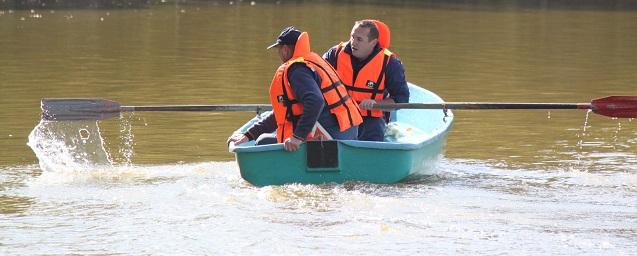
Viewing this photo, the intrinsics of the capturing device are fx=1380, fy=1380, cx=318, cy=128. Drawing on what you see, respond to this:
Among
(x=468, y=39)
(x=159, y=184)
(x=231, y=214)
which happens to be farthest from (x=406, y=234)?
(x=468, y=39)

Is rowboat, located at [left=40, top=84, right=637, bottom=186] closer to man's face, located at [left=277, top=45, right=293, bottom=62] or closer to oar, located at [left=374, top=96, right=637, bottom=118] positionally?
oar, located at [left=374, top=96, right=637, bottom=118]

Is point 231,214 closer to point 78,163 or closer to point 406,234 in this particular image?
point 406,234

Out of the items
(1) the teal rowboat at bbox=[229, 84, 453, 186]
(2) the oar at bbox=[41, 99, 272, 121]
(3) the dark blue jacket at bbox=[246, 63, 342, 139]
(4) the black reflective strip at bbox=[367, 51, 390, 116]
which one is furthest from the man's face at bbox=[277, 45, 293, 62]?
(2) the oar at bbox=[41, 99, 272, 121]

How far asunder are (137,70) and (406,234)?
985 cm

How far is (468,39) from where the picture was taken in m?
21.7

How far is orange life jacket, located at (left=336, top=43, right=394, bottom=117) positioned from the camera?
365 inches

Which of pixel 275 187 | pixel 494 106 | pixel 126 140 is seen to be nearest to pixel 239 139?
pixel 275 187

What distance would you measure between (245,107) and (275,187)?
3.46 feet

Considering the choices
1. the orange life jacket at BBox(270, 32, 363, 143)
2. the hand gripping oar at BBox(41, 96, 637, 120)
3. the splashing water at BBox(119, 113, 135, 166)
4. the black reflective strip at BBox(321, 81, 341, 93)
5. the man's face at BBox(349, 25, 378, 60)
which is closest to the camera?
the orange life jacket at BBox(270, 32, 363, 143)

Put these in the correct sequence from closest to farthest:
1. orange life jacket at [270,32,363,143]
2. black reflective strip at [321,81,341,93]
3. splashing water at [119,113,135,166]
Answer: orange life jacket at [270,32,363,143]
black reflective strip at [321,81,341,93]
splashing water at [119,113,135,166]

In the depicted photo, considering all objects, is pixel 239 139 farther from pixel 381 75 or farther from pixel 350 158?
pixel 381 75

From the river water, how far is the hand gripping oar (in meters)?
0.36

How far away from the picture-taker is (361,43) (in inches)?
360

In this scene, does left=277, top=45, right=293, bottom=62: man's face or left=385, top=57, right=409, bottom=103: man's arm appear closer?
left=277, top=45, right=293, bottom=62: man's face
